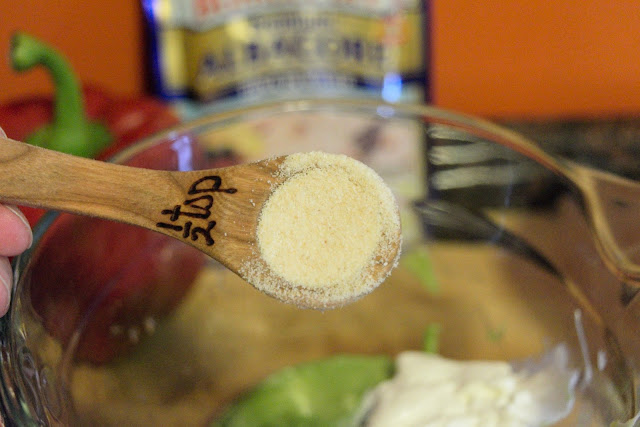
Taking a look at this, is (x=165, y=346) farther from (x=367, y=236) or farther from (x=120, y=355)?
(x=367, y=236)

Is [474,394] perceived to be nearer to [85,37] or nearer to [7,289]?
[7,289]

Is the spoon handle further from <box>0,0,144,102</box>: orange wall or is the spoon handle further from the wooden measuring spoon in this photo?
<box>0,0,144,102</box>: orange wall

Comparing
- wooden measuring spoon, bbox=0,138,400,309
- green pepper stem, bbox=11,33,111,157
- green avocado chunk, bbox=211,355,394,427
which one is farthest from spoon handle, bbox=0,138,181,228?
green pepper stem, bbox=11,33,111,157

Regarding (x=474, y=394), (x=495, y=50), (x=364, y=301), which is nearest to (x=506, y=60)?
(x=495, y=50)

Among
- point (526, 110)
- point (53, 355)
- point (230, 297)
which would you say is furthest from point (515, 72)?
point (53, 355)

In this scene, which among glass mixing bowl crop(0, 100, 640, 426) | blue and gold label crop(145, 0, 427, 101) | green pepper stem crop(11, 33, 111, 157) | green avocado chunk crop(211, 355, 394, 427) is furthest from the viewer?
blue and gold label crop(145, 0, 427, 101)

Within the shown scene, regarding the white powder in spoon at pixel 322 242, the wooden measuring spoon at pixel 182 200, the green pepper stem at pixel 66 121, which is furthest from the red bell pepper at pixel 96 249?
the white powder in spoon at pixel 322 242
